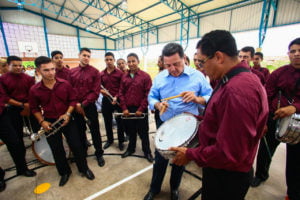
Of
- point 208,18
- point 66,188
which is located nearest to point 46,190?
point 66,188

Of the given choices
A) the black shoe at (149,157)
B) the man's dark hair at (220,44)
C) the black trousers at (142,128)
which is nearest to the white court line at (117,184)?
the black shoe at (149,157)

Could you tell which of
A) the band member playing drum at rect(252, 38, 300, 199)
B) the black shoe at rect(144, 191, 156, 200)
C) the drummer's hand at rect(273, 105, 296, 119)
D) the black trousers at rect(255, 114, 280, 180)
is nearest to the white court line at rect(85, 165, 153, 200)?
the black shoe at rect(144, 191, 156, 200)

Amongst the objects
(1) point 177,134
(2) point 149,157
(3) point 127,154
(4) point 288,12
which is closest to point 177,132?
(1) point 177,134

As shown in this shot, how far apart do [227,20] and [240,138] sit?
33.7 feet

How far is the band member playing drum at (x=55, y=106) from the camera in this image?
228 cm

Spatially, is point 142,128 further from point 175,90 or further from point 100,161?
point 175,90

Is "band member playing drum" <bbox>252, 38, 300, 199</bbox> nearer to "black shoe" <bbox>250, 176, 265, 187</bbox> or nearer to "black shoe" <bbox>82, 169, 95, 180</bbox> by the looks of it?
"black shoe" <bbox>250, 176, 265, 187</bbox>

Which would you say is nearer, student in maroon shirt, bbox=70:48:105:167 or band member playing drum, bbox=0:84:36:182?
band member playing drum, bbox=0:84:36:182

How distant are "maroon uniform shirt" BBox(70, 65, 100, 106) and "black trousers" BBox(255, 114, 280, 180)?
3033mm

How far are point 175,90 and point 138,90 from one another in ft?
4.24

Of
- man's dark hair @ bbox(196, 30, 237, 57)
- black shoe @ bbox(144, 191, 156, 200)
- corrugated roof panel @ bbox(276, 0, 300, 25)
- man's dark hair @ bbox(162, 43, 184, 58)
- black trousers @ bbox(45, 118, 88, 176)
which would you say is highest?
corrugated roof panel @ bbox(276, 0, 300, 25)

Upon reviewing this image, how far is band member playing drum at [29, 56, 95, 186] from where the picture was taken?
228cm

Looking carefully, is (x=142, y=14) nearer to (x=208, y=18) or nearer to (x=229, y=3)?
(x=208, y=18)

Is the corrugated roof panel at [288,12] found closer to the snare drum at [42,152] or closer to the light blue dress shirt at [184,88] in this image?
the light blue dress shirt at [184,88]
